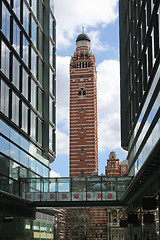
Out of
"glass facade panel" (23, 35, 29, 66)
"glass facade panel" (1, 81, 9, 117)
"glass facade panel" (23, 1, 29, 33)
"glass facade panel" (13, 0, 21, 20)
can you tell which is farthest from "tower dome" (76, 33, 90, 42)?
"glass facade panel" (1, 81, 9, 117)

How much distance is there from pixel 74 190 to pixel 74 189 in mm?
100

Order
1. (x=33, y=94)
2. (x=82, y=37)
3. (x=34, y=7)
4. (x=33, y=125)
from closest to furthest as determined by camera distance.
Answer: (x=33, y=125)
(x=33, y=94)
(x=34, y=7)
(x=82, y=37)

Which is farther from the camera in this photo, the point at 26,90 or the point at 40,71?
the point at 40,71

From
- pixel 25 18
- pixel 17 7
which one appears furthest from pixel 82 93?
pixel 17 7

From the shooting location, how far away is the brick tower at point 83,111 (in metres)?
121

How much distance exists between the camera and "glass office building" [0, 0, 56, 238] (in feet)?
115

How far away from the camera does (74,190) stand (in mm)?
40938

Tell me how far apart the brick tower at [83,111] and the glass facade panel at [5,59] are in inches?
3387

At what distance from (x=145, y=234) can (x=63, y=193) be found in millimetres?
14085

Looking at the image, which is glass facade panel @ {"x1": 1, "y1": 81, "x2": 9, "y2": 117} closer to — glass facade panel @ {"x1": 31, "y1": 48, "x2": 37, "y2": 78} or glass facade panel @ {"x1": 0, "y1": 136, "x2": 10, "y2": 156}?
glass facade panel @ {"x1": 0, "y1": 136, "x2": 10, "y2": 156}

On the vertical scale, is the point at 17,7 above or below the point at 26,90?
above

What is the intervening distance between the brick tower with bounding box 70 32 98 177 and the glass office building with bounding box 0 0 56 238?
67.4m

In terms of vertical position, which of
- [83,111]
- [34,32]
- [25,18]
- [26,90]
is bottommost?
[26,90]

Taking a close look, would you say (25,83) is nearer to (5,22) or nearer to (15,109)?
(15,109)
